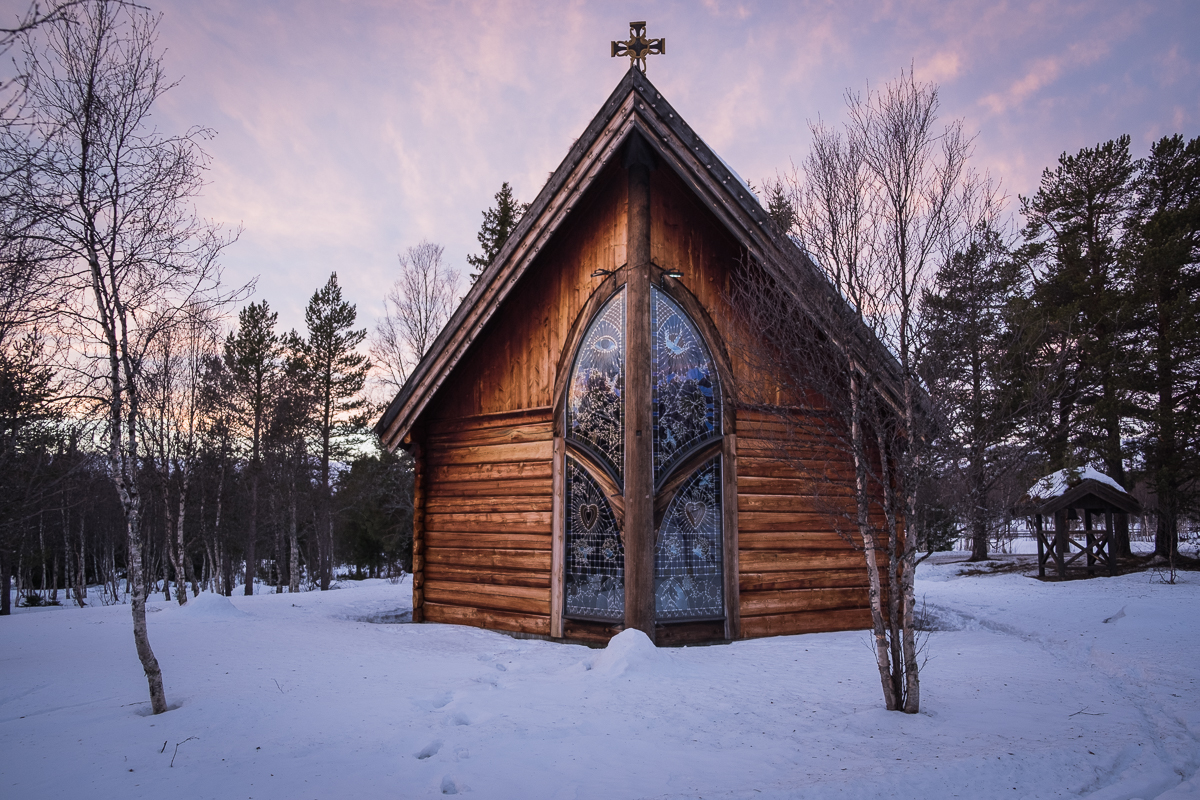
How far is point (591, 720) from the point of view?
17.2ft

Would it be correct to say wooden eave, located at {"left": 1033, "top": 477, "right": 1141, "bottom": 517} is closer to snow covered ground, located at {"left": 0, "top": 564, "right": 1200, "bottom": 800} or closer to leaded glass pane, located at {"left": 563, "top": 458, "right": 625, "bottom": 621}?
snow covered ground, located at {"left": 0, "top": 564, "right": 1200, "bottom": 800}

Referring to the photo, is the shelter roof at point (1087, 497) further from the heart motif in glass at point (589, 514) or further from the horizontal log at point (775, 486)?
the heart motif in glass at point (589, 514)

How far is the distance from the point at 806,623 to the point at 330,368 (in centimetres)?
2800

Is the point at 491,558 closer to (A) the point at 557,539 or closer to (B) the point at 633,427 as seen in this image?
(A) the point at 557,539

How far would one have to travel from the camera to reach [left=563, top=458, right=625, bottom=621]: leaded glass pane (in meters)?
8.70

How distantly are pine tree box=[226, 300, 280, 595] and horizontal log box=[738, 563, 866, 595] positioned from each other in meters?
21.3

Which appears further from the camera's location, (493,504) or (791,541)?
(493,504)

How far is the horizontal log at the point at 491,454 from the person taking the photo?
9.77m

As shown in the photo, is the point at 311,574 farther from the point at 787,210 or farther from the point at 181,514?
the point at 787,210

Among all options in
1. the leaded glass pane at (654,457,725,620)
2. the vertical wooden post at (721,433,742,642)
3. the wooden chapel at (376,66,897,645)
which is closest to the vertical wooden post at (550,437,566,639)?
the wooden chapel at (376,66,897,645)

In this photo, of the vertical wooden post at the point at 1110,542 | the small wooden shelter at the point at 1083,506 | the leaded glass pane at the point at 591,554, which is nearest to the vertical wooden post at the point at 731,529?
the leaded glass pane at the point at 591,554

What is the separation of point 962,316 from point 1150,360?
19134mm

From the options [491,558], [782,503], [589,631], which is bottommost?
[589,631]

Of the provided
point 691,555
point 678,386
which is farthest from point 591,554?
point 678,386
